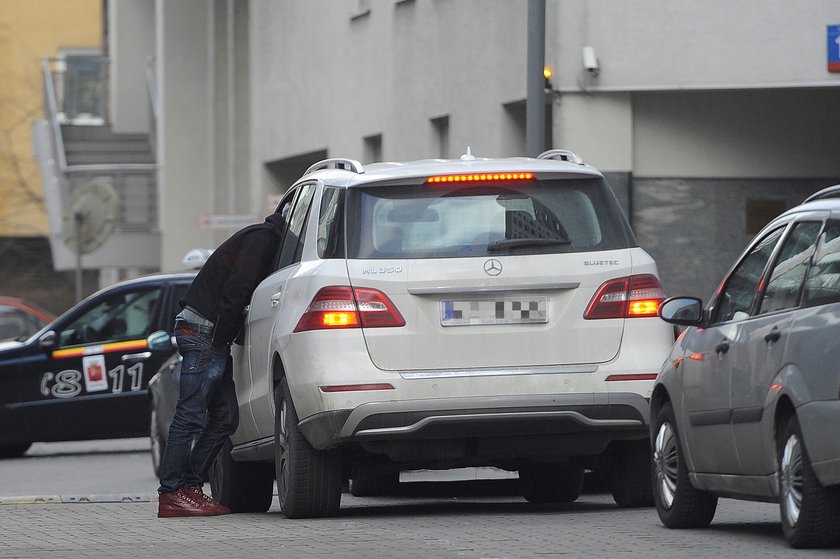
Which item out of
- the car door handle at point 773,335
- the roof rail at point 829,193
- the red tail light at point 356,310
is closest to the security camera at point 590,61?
the red tail light at point 356,310

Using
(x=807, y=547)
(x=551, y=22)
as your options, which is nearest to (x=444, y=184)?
(x=807, y=547)

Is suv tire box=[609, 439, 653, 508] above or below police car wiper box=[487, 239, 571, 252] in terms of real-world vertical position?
below

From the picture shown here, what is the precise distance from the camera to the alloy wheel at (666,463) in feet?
33.0

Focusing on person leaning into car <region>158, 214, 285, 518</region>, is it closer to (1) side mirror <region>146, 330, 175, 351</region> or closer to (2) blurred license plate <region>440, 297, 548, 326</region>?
(2) blurred license plate <region>440, 297, 548, 326</region>

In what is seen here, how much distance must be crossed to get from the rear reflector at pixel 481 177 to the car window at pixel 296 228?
35.3 inches

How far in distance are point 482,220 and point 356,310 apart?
0.81 meters

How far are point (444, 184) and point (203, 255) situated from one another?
29.9ft

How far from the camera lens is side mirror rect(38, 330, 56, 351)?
65.6 feet

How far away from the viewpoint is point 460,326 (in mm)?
10234

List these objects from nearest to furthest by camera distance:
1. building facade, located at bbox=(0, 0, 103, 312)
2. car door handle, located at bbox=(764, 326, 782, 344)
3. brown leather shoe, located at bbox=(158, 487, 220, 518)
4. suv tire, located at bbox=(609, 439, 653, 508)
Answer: car door handle, located at bbox=(764, 326, 782, 344), suv tire, located at bbox=(609, 439, 653, 508), brown leather shoe, located at bbox=(158, 487, 220, 518), building facade, located at bbox=(0, 0, 103, 312)

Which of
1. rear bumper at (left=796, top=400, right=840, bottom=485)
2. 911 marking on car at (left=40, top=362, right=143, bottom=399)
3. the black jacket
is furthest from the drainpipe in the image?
rear bumper at (left=796, top=400, right=840, bottom=485)

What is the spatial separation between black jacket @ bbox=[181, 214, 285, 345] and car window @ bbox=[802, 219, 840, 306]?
3.80 m

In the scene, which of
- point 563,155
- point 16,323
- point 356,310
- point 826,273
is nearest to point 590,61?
point 563,155

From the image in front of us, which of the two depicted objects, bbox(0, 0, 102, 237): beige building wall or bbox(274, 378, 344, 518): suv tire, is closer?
bbox(274, 378, 344, 518): suv tire
